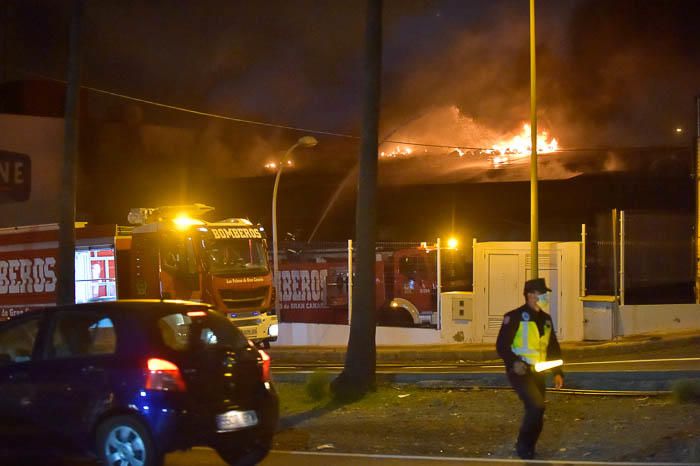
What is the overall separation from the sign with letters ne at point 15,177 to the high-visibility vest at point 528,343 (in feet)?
98.4

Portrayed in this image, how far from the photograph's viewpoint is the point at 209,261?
59.3 feet

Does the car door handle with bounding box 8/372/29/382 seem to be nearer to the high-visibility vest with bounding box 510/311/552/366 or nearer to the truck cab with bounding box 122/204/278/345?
the high-visibility vest with bounding box 510/311/552/366

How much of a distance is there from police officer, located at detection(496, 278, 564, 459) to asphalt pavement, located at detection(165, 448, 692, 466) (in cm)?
41

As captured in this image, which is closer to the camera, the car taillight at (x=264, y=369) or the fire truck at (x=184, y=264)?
the car taillight at (x=264, y=369)

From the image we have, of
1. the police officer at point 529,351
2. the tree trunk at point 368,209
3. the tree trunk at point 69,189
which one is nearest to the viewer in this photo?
the police officer at point 529,351

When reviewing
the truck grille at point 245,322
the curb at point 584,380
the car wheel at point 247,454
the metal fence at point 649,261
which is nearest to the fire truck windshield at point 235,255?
the truck grille at point 245,322

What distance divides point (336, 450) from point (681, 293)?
70.9 ft

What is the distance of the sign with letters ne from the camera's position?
34125 mm

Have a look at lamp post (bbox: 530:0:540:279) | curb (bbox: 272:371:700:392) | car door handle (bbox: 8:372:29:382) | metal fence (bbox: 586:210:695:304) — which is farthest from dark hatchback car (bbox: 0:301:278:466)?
metal fence (bbox: 586:210:695:304)

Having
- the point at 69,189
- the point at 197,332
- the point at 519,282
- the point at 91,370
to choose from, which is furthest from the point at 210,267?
the point at 91,370

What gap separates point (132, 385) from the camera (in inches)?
285

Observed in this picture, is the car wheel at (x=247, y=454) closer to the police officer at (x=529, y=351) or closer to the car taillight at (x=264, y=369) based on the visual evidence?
the car taillight at (x=264, y=369)

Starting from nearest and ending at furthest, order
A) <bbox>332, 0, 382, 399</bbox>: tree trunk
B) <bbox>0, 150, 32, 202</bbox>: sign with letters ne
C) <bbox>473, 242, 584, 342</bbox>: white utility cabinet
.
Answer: <bbox>332, 0, 382, 399</bbox>: tree trunk < <bbox>473, 242, 584, 342</bbox>: white utility cabinet < <bbox>0, 150, 32, 202</bbox>: sign with letters ne

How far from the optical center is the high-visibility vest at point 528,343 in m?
8.03
